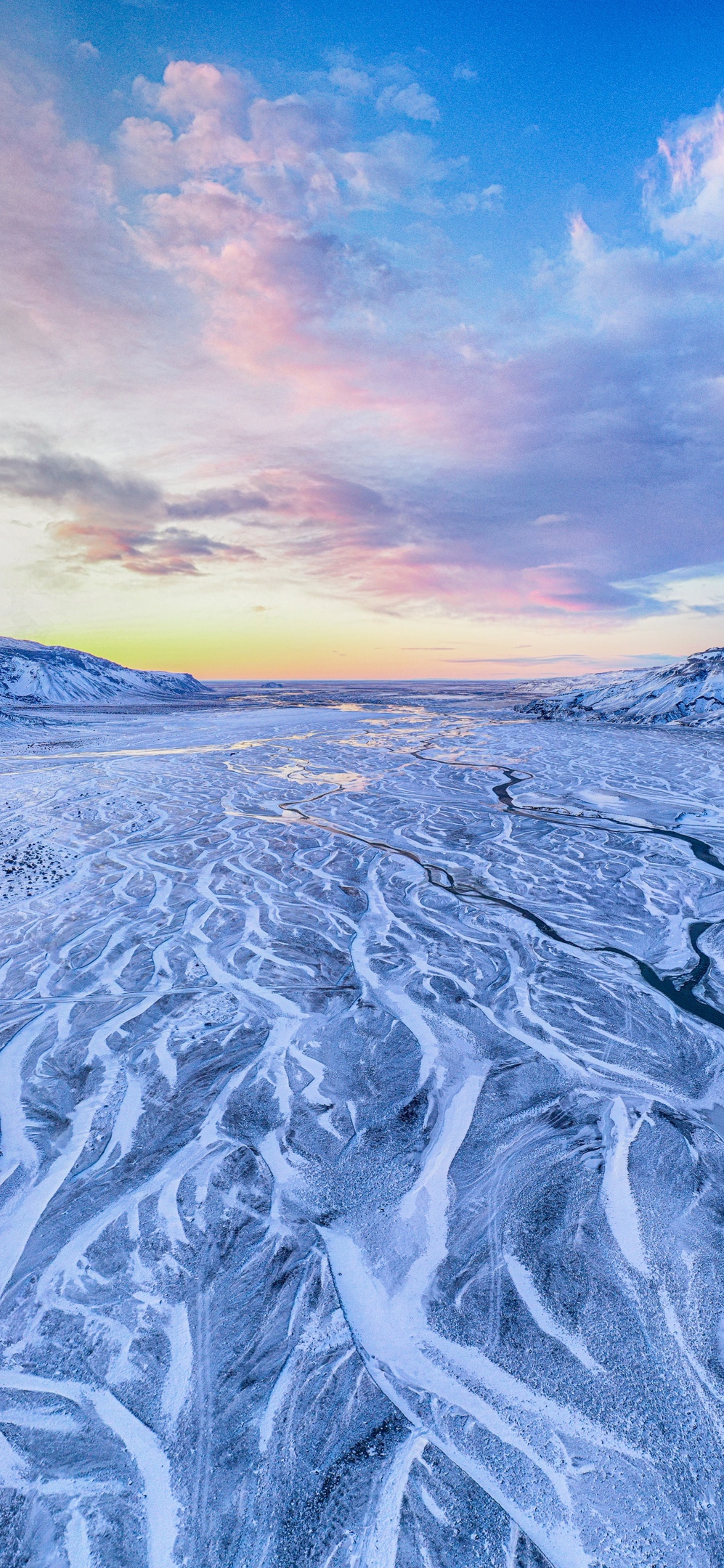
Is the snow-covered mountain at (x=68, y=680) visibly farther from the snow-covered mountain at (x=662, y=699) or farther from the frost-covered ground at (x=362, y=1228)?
the frost-covered ground at (x=362, y=1228)

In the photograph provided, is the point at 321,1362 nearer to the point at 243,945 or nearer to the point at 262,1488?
the point at 262,1488

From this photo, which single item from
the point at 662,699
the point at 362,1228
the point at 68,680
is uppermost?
the point at 68,680

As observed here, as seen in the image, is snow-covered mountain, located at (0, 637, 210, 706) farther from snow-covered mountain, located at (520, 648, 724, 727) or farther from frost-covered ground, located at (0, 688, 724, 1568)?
frost-covered ground, located at (0, 688, 724, 1568)

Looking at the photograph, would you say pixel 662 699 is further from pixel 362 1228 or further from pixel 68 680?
pixel 68 680

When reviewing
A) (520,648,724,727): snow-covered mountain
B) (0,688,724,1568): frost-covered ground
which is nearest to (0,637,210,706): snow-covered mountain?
(520,648,724,727): snow-covered mountain

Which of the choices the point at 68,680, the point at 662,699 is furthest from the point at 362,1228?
the point at 68,680

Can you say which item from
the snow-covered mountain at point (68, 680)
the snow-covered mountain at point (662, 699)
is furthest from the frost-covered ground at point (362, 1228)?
the snow-covered mountain at point (68, 680)
